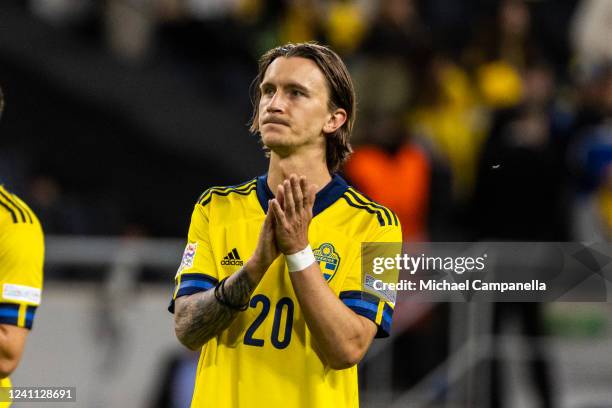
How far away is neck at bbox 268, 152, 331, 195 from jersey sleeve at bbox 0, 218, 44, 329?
0.98 metres

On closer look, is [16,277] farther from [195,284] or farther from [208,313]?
[208,313]

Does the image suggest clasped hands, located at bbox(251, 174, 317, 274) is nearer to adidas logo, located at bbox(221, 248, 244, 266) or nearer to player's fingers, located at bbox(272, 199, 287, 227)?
player's fingers, located at bbox(272, 199, 287, 227)

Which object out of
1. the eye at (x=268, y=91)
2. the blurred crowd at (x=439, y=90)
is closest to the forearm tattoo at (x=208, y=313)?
the eye at (x=268, y=91)

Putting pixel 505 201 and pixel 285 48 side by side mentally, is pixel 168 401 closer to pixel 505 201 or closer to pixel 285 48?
pixel 505 201

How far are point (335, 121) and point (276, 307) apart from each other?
687mm

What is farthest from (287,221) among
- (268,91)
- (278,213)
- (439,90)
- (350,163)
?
(439,90)

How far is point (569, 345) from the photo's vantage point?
835 cm

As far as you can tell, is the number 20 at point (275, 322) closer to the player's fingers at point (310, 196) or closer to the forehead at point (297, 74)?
the player's fingers at point (310, 196)

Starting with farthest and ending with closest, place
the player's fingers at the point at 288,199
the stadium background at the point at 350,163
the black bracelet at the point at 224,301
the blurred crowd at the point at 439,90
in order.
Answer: the stadium background at the point at 350,163 → the blurred crowd at the point at 439,90 → the black bracelet at the point at 224,301 → the player's fingers at the point at 288,199

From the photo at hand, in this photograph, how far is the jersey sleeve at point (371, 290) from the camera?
4.05 metres

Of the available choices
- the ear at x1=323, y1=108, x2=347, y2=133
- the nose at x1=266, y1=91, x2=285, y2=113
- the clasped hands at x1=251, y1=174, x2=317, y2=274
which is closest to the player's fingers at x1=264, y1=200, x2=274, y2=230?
the clasped hands at x1=251, y1=174, x2=317, y2=274

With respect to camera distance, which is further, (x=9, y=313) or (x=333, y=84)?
(x=9, y=313)

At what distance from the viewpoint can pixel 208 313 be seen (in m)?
3.97

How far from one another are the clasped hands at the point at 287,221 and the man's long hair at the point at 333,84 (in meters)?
0.45
